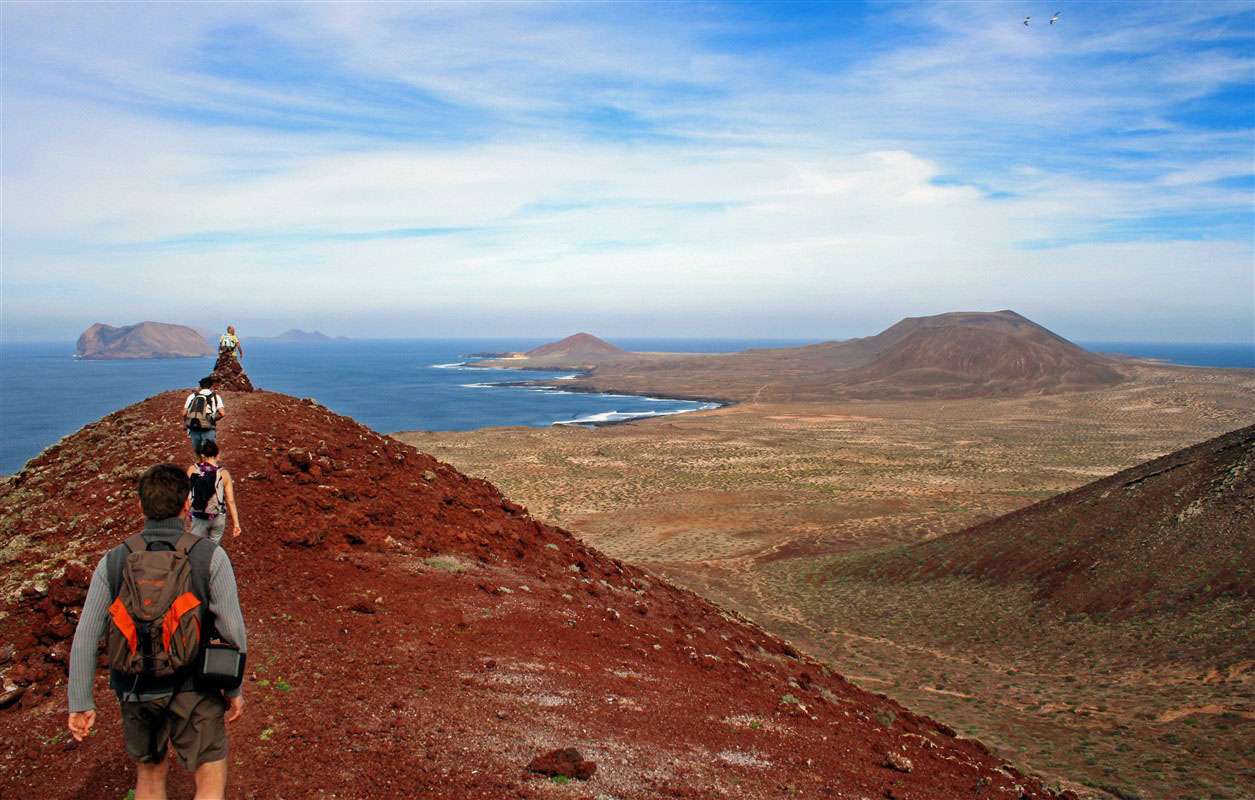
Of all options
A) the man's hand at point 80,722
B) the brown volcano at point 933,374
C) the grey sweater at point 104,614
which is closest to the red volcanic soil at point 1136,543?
the grey sweater at point 104,614

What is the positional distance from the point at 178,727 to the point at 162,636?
1.94ft

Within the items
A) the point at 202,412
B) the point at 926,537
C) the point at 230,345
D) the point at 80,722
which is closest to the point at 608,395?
the point at 926,537

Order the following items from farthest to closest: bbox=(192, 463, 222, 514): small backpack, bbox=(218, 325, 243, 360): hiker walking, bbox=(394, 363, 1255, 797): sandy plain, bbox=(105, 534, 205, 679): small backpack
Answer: bbox=(218, 325, 243, 360): hiker walking → bbox=(394, 363, 1255, 797): sandy plain → bbox=(192, 463, 222, 514): small backpack → bbox=(105, 534, 205, 679): small backpack

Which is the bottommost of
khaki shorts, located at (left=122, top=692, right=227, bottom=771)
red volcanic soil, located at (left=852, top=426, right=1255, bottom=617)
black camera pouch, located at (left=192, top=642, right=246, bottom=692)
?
red volcanic soil, located at (left=852, top=426, right=1255, bottom=617)

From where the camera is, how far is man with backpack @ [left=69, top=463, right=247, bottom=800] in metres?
3.96

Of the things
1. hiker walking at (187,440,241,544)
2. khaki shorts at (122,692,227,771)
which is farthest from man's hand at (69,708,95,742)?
hiker walking at (187,440,241,544)

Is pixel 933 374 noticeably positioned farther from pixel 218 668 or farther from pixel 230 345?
pixel 218 668

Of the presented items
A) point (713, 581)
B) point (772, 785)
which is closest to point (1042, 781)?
point (772, 785)

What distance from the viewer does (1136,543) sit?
17234 mm

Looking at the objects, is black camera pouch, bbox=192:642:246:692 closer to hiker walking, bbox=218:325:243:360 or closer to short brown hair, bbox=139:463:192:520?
short brown hair, bbox=139:463:192:520

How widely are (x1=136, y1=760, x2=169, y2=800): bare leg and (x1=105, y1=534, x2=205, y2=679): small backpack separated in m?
0.68

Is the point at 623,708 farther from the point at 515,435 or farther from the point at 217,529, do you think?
the point at 515,435

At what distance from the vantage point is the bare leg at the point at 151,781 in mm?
4254

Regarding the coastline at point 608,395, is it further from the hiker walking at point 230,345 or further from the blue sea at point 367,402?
the hiker walking at point 230,345
